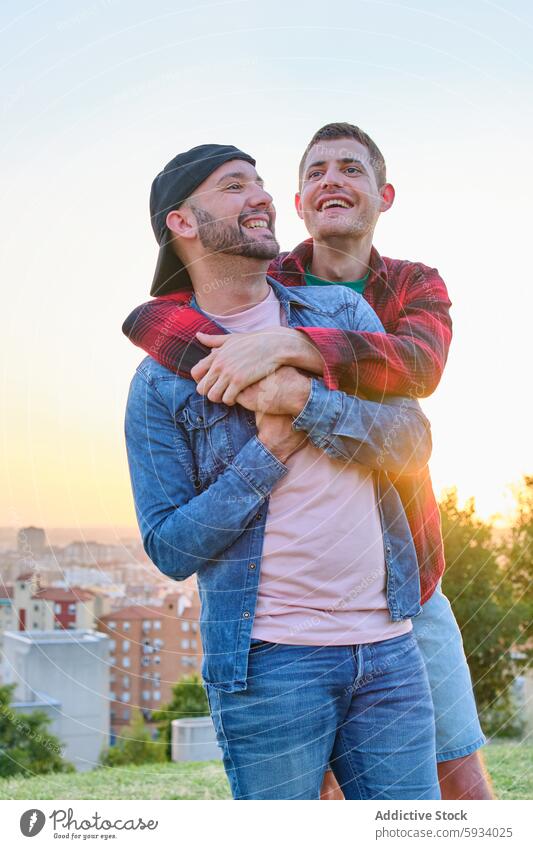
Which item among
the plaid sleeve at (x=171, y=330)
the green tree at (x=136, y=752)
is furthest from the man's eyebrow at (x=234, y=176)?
the green tree at (x=136, y=752)

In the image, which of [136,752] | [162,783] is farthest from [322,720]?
[136,752]

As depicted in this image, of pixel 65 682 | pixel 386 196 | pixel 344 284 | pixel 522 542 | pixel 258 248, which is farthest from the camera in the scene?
pixel 65 682

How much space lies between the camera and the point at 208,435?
74.6 inches

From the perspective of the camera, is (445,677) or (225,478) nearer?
(225,478)

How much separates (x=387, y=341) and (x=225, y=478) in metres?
0.48

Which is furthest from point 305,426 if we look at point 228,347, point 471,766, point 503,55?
point 503,55

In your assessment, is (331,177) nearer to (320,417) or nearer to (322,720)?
(320,417)

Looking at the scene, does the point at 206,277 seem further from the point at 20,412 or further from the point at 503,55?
the point at 503,55

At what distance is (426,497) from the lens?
7.34ft

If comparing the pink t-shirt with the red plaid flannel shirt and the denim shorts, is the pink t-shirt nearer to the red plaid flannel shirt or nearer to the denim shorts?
the red plaid flannel shirt

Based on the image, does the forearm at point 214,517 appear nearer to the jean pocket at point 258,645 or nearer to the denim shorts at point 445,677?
the jean pocket at point 258,645

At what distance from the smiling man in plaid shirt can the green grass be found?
1.57 meters

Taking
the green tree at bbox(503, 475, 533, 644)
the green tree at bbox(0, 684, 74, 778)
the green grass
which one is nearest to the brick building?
the green grass

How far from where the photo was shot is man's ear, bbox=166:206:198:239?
2043 mm
